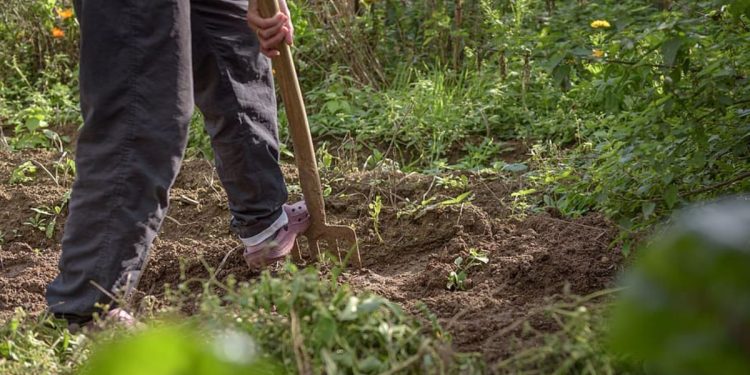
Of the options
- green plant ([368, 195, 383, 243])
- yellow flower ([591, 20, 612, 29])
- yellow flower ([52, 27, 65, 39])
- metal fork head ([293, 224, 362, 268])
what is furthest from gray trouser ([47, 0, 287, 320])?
yellow flower ([52, 27, 65, 39])

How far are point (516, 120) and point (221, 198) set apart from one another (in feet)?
4.93

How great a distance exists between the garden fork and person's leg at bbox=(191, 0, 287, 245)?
7 centimetres

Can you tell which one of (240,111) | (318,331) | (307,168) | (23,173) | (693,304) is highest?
(693,304)

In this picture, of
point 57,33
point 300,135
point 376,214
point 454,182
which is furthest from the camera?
point 57,33

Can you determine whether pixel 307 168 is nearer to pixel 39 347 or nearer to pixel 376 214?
pixel 376 214

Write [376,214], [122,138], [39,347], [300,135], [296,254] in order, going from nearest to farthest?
1. [39,347]
2. [122,138]
3. [300,135]
4. [296,254]
5. [376,214]

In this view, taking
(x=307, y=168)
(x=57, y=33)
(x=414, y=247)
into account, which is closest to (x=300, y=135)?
(x=307, y=168)

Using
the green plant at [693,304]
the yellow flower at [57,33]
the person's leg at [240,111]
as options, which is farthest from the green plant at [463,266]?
the yellow flower at [57,33]

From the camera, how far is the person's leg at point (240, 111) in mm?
3150

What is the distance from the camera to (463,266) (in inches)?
125

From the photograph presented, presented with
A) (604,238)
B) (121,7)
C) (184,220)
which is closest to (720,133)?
(604,238)

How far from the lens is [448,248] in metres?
3.36

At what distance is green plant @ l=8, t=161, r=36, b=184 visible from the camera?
441 cm

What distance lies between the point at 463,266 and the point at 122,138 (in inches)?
44.8
